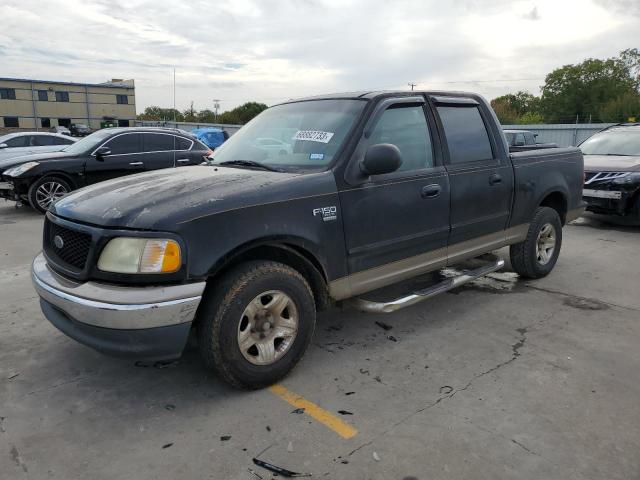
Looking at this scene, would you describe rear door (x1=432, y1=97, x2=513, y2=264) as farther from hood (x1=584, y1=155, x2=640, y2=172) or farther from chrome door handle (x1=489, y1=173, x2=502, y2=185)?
hood (x1=584, y1=155, x2=640, y2=172)

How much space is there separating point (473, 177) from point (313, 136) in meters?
1.52

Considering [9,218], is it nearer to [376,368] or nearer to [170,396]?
[170,396]

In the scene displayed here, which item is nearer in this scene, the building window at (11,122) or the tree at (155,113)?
the building window at (11,122)

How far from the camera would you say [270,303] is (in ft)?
9.99

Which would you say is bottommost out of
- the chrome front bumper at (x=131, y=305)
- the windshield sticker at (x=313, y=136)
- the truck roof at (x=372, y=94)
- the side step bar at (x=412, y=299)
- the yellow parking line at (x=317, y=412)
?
the yellow parking line at (x=317, y=412)

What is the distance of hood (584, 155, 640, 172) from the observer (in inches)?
321

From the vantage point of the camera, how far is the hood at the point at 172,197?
2715mm

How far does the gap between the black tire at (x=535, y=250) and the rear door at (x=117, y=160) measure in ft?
24.0

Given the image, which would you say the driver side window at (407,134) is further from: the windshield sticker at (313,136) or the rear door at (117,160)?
the rear door at (117,160)

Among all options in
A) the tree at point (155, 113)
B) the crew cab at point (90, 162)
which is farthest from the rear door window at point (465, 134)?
the tree at point (155, 113)

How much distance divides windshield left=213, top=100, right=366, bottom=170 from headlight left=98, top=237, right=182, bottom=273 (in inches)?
45.8

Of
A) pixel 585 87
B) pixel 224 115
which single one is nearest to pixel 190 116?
pixel 224 115

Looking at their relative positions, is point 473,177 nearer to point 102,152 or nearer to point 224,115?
point 102,152

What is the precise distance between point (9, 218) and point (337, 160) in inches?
331
